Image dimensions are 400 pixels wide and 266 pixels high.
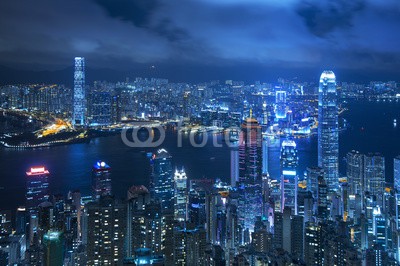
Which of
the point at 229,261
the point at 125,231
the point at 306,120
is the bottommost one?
the point at 229,261

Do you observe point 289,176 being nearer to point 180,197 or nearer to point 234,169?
point 234,169

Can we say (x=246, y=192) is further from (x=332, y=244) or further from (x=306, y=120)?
(x=306, y=120)

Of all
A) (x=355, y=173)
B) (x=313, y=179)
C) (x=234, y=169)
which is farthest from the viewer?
(x=234, y=169)

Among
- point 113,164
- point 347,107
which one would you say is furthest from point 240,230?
point 347,107

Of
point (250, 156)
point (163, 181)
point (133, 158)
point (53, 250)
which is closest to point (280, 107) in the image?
point (250, 156)

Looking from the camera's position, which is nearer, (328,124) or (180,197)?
(180,197)

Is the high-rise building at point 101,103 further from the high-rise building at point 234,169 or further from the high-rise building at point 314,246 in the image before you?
the high-rise building at point 314,246
